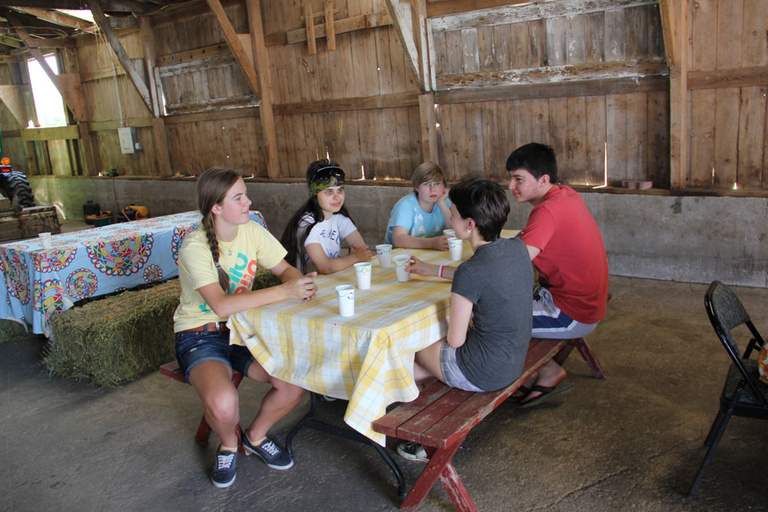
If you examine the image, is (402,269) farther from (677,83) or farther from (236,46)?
(236,46)

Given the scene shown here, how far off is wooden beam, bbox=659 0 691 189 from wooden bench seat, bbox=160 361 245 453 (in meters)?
4.26

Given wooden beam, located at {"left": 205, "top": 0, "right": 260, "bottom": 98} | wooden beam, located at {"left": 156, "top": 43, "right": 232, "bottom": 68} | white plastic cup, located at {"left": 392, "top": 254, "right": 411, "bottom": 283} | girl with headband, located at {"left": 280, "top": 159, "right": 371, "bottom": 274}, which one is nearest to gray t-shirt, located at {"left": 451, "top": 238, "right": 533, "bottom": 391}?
white plastic cup, located at {"left": 392, "top": 254, "right": 411, "bottom": 283}

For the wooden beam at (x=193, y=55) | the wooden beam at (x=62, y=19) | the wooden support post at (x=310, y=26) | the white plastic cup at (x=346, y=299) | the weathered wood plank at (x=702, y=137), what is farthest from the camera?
the wooden beam at (x=62, y=19)

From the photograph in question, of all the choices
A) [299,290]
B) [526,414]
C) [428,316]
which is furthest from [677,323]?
[299,290]

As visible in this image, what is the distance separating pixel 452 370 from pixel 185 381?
1365 millimetres

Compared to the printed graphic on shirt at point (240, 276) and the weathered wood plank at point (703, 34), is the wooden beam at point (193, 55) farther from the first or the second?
the printed graphic on shirt at point (240, 276)

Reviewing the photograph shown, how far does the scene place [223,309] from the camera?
9.36ft

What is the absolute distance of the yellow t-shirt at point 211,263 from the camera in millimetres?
2936

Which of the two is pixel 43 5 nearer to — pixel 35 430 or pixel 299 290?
pixel 35 430

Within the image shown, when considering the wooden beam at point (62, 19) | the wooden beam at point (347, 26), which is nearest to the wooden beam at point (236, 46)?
the wooden beam at point (347, 26)

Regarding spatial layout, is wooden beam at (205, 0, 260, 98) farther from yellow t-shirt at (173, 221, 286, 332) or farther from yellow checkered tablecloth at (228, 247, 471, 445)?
yellow checkered tablecloth at (228, 247, 471, 445)

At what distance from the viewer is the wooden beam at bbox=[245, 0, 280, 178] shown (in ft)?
27.8

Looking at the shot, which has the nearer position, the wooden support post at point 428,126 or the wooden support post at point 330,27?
the wooden support post at point 428,126

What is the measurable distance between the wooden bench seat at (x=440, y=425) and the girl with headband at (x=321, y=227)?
1116 millimetres
